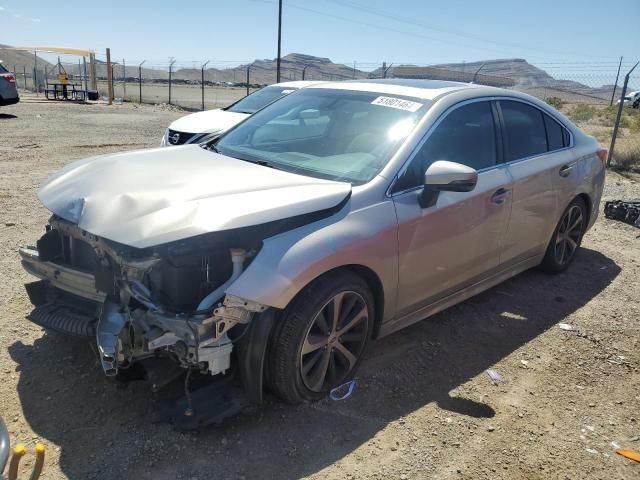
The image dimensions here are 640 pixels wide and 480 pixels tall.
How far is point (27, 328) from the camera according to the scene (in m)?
3.93

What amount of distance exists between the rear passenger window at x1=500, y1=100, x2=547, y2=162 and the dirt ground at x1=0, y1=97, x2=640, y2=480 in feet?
4.28

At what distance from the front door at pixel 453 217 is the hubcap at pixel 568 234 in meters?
1.27

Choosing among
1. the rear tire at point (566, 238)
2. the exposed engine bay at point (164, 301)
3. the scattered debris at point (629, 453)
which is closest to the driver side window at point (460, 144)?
the exposed engine bay at point (164, 301)

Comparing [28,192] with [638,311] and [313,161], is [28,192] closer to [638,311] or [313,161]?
[313,161]

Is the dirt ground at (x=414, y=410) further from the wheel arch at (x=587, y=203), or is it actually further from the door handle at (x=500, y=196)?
the door handle at (x=500, y=196)

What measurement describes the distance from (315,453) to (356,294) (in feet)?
2.89

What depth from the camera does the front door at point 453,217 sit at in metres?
3.46

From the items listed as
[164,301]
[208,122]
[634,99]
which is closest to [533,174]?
[164,301]

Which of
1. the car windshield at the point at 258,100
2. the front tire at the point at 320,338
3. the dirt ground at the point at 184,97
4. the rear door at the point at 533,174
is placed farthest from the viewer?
the dirt ground at the point at 184,97

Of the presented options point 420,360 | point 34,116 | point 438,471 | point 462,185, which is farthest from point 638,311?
point 34,116

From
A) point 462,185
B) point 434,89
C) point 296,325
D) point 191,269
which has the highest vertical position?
point 434,89

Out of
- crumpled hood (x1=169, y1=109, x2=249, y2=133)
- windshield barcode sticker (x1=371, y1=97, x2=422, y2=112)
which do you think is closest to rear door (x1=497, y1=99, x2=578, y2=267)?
windshield barcode sticker (x1=371, y1=97, x2=422, y2=112)

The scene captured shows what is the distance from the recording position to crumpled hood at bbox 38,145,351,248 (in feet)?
9.03

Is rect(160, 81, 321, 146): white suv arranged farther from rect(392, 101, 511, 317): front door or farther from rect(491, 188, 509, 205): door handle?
rect(491, 188, 509, 205): door handle
